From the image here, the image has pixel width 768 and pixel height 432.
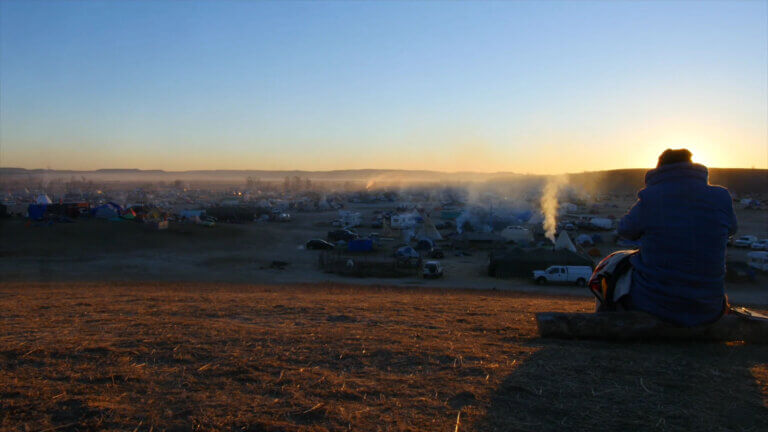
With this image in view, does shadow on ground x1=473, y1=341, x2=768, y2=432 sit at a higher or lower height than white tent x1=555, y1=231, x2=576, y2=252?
higher

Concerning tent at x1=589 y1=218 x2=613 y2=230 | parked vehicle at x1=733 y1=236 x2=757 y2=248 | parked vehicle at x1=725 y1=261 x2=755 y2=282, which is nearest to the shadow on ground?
parked vehicle at x1=725 y1=261 x2=755 y2=282

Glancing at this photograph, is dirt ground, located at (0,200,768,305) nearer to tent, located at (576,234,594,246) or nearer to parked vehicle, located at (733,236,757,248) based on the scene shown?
A: tent, located at (576,234,594,246)

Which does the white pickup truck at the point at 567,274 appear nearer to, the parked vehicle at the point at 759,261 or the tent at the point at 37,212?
the parked vehicle at the point at 759,261

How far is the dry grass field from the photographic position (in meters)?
3.46

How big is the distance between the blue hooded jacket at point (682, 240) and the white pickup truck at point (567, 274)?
22.1m

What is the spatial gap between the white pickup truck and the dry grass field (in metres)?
21.3

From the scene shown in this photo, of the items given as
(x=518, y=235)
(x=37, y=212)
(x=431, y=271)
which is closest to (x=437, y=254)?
(x=431, y=271)

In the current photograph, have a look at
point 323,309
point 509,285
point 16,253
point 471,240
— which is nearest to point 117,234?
point 16,253

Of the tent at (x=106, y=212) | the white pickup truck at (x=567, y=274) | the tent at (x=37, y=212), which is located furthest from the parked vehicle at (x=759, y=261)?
the tent at (x=37, y=212)

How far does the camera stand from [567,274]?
26.4 metres

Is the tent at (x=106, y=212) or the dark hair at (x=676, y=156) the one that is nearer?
the dark hair at (x=676, y=156)

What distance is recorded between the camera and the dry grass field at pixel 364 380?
3.46 m

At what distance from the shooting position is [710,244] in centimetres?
470

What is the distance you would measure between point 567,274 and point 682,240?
22.7 meters
